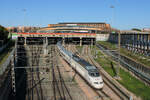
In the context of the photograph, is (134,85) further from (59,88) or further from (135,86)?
(59,88)

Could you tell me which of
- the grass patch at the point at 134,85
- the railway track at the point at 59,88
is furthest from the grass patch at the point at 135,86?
the railway track at the point at 59,88

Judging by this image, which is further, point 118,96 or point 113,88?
point 113,88

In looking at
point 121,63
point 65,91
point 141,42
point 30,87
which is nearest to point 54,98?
point 65,91

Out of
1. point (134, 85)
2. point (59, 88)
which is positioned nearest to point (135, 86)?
point (134, 85)

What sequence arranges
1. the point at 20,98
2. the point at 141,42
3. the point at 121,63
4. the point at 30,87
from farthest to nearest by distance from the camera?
1. the point at 141,42
2. the point at 121,63
3. the point at 30,87
4. the point at 20,98

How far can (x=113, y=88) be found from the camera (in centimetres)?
2594

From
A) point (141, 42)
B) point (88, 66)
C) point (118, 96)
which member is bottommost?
point (118, 96)

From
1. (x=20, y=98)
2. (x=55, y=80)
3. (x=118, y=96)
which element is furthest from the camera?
(x=55, y=80)

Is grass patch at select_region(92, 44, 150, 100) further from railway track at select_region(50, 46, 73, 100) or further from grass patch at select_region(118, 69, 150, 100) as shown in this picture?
railway track at select_region(50, 46, 73, 100)

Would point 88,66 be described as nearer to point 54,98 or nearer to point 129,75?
point 54,98

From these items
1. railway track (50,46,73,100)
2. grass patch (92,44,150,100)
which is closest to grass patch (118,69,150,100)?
grass patch (92,44,150,100)

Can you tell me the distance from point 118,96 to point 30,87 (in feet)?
42.3

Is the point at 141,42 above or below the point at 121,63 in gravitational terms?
above

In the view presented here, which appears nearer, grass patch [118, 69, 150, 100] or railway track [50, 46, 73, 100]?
railway track [50, 46, 73, 100]
